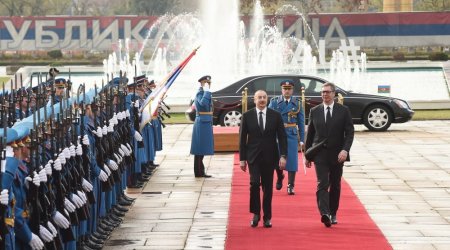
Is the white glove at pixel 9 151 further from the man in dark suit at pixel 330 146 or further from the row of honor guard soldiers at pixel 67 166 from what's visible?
the man in dark suit at pixel 330 146

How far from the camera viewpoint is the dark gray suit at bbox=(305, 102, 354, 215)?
46.2 feet

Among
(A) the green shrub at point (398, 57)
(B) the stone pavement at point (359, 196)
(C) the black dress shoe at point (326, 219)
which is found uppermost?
(A) the green shrub at point (398, 57)

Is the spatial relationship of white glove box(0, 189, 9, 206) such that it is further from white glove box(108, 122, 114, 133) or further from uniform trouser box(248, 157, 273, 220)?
uniform trouser box(248, 157, 273, 220)

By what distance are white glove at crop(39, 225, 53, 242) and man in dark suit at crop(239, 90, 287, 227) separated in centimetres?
446

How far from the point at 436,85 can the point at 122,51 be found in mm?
26877

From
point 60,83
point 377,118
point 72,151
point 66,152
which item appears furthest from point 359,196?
point 377,118

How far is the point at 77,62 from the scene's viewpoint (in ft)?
219

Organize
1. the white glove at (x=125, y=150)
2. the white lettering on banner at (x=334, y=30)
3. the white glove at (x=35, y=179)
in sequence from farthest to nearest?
the white lettering on banner at (x=334, y=30)
the white glove at (x=125, y=150)
the white glove at (x=35, y=179)

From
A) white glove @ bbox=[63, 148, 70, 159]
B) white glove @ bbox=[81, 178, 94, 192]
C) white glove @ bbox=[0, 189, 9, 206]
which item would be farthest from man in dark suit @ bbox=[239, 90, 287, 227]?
white glove @ bbox=[0, 189, 9, 206]

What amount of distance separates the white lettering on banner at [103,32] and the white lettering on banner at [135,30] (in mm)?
608

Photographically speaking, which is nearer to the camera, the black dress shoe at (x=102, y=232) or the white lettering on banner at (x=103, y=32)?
the black dress shoe at (x=102, y=232)

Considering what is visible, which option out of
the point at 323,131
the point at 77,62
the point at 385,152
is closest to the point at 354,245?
the point at 323,131

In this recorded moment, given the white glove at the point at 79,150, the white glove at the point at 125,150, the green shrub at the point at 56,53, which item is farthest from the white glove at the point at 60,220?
the green shrub at the point at 56,53

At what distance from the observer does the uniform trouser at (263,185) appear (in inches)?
551
